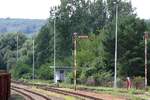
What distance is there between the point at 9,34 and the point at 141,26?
86.2m

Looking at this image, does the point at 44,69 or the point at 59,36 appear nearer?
the point at 44,69

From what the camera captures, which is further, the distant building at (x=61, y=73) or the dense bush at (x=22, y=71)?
the dense bush at (x=22, y=71)

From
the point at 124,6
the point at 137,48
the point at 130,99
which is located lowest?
the point at 130,99

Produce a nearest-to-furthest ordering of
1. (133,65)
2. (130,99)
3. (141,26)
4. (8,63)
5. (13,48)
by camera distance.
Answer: (130,99) < (133,65) < (141,26) < (8,63) < (13,48)

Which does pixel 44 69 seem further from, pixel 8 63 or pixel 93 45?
pixel 8 63

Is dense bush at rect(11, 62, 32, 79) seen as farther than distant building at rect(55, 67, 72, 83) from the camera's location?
Yes

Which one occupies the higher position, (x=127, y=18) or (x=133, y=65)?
(x=127, y=18)

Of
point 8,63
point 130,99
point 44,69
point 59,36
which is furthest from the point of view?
point 8,63

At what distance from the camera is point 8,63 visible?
441ft

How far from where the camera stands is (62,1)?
124562mm

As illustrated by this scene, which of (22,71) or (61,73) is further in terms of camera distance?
(22,71)

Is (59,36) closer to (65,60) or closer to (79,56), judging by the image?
(65,60)

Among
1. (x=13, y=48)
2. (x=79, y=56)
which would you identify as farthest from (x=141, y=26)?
(x=13, y=48)

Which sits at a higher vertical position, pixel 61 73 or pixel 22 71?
pixel 22 71
